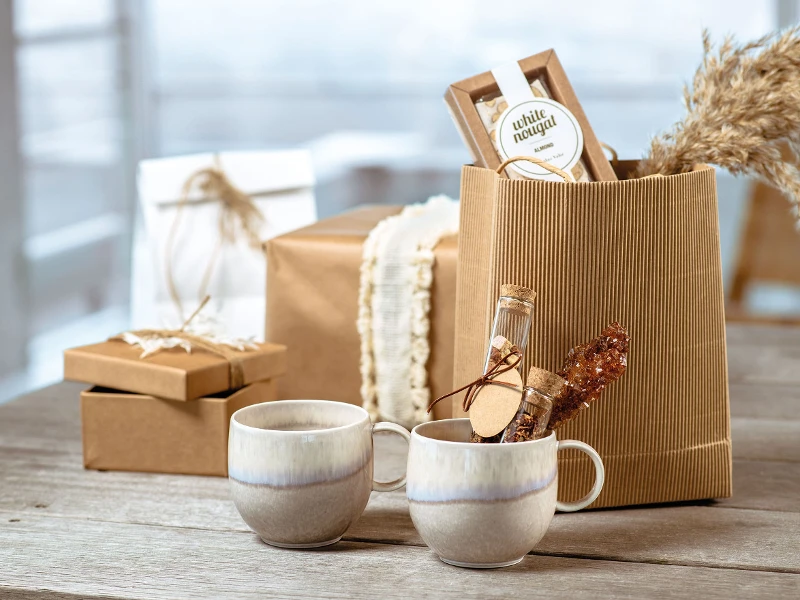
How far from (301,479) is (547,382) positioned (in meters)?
0.17

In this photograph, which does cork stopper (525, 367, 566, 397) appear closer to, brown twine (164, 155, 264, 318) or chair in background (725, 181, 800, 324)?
brown twine (164, 155, 264, 318)

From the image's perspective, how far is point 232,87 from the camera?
347 cm

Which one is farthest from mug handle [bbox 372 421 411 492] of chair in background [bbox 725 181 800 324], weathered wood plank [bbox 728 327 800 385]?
chair in background [bbox 725 181 800 324]

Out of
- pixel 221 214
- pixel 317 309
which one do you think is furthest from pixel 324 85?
pixel 317 309

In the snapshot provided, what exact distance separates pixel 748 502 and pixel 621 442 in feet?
0.39

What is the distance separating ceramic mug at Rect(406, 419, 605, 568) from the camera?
1.85ft

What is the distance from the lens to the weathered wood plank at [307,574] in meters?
0.56

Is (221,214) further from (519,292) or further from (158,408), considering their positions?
(519,292)

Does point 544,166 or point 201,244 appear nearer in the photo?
point 544,166

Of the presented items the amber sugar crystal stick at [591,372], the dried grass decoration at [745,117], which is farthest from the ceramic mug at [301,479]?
the dried grass decoration at [745,117]

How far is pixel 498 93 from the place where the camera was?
29.8 inches

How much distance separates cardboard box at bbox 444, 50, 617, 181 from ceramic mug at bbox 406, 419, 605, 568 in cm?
Result: 26

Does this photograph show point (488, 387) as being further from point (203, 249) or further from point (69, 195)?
point (69, 195)

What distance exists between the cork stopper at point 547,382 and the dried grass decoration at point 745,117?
228mm
